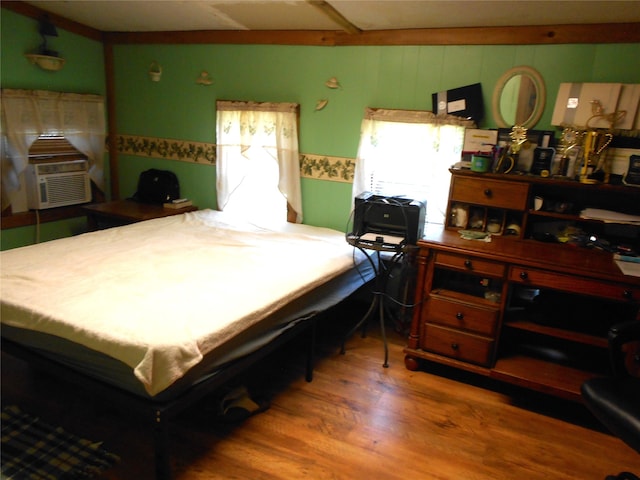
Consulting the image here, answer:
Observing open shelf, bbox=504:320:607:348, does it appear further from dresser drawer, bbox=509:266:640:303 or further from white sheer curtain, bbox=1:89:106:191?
white sheer curtain, bbox=1:89:106:191

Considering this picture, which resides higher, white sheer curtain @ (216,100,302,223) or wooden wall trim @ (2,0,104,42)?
wooden wall trim @ (2,0,104,42)

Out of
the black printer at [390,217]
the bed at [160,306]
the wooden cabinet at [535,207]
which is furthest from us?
the black printer at [390,217]

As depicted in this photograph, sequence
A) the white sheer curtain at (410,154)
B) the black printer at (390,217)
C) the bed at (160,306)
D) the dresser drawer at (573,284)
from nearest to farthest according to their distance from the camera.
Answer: the bed at (160,306), the dresser drawer at (573,284), the black printer at (390,217), the white sheer curtain at (410,154)

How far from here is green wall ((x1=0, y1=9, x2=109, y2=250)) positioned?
333cm

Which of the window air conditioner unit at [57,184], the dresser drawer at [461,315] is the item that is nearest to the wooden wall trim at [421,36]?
the window air conditioner unit at [57,184]

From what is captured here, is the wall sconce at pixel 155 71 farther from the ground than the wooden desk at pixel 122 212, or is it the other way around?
the wall sconce at pixel 155 71

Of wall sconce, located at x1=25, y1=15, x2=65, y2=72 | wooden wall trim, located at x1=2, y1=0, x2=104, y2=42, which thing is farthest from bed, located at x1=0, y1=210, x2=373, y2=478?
wooden wall trim, located at x1=2, y1=0, x2=104, y2=42

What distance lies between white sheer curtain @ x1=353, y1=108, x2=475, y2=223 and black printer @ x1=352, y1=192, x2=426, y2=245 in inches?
13.5

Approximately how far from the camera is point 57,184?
3.76 m

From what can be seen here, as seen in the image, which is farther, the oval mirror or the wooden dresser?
the oval mirror

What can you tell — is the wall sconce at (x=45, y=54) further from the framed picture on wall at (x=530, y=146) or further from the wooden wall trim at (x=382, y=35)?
the framed picture on wall at (x=530, y=146)

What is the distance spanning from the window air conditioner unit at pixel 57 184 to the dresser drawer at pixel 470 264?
121 inches

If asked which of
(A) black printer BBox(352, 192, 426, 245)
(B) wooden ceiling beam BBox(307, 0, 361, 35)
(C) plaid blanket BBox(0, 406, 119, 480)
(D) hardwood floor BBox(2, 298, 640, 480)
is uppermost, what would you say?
(B) wooden ceiling beam BBox(307, 0, 361, 35)

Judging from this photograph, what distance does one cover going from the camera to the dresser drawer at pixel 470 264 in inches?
93.0
